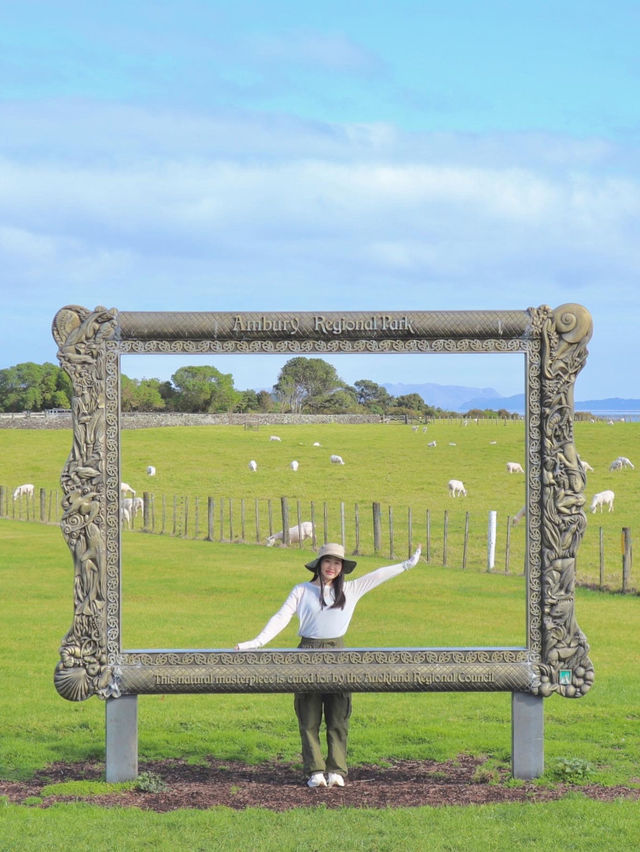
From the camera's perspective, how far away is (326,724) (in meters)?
9.15

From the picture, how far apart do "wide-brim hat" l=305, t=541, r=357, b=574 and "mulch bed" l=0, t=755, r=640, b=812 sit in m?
1.88

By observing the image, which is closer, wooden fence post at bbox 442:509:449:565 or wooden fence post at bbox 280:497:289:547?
wooden fence post at bbox 280:497:289:547

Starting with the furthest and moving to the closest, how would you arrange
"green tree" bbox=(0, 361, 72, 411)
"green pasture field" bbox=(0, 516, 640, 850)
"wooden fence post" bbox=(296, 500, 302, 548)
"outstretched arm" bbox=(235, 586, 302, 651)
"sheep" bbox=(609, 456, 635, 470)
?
1. "green tree" bbox=(0, 361, 72, 411)
2. "sheep" bbox=(609, 456, 635, 470)
3. "wooden fence post" bbox=(296, 500, 302, 548)
4. "outstretched arm" bbox=(235, 586, 302, 651)
5. "green pasture field" bbox=(0, 516, 640, 850)

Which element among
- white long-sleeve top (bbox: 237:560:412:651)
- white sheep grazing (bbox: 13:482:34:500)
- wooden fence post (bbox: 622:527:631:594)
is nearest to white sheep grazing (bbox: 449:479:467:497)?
white long-sleeve top (bbox: 237:560:412:651)

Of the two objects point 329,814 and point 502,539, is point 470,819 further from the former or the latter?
point 502,539

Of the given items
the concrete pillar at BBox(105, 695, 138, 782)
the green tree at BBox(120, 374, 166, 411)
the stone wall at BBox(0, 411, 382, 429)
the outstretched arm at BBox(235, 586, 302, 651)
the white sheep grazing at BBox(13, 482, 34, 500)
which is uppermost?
the green tree at BBox(120, 374, 166, 411)

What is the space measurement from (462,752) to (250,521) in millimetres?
3239

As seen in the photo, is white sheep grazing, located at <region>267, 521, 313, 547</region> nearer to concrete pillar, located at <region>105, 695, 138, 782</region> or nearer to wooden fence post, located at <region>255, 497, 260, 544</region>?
wooden fence post, located at <region>255, 497, 260, 544</region>

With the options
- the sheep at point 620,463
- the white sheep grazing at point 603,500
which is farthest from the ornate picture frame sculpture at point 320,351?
the white sheep grazing at point 603,500

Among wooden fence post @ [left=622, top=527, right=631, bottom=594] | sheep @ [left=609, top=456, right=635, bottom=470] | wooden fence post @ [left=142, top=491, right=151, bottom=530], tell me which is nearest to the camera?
wooden fence post @ [left=142, top=491, right=151, bottom=530]

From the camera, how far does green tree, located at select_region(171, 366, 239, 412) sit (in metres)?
9.66

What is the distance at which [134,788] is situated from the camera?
9.03 m

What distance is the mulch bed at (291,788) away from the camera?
341 inches

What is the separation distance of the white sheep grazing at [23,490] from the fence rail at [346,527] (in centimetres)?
85
